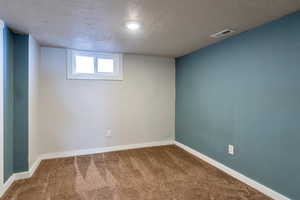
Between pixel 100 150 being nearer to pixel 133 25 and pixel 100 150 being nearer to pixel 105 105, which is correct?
pixel 105 105

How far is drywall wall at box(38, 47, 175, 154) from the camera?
3.32 m

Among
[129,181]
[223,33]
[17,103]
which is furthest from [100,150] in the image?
[223,33]

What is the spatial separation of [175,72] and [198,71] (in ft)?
2.89

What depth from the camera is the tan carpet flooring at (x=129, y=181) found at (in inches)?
84.5

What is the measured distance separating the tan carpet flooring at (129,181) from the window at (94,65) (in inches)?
66.9

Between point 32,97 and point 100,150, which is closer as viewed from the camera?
point 32,97

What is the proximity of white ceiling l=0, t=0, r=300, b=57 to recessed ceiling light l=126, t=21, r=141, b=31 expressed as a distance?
0.27ft

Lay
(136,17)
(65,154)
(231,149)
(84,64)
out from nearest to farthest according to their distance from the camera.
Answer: (136,17)
(231,149)
(65,154)
(84,64)

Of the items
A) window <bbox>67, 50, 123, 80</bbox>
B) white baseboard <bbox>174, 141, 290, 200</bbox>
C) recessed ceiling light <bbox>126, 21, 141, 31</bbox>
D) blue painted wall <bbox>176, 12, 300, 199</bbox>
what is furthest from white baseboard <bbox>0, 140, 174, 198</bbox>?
recessed ceiling light <bbox>126, 21, 141, 31</bbox>

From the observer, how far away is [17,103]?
2.48m

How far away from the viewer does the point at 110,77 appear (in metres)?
3.73

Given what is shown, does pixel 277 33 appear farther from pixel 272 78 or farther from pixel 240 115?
pixel 240 115

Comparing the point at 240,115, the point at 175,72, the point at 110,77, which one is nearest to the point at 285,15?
the point at 240,115

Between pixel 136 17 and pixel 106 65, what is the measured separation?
1.92 metres
